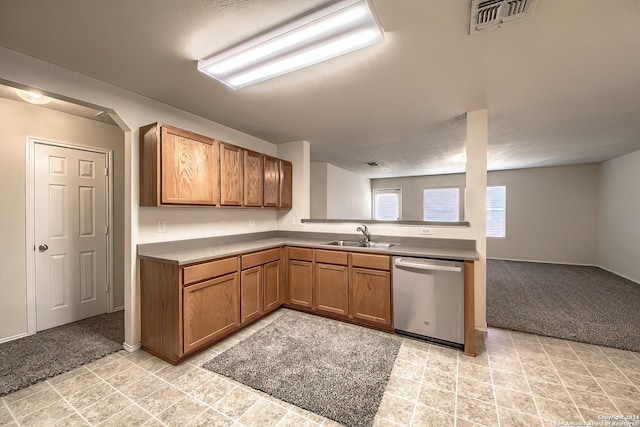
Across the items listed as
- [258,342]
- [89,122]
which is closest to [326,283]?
[258,342]

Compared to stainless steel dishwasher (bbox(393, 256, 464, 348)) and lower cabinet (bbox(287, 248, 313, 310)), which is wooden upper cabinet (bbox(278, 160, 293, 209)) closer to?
lower cabinet (bbox(287, 248, 313, 310))

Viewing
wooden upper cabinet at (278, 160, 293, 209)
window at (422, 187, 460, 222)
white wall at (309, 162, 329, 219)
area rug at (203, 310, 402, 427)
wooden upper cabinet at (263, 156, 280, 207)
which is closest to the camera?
area rug at (203, 310, 402, 427)

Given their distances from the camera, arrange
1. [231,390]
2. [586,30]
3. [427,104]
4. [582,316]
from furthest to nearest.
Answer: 1. [582,316]
2. [427,104]
3. [231,390]
4. [586,30]

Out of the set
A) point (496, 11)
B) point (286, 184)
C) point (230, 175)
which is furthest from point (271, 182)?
point (496, 11)

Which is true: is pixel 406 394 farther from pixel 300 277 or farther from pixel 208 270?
pixel 208 270

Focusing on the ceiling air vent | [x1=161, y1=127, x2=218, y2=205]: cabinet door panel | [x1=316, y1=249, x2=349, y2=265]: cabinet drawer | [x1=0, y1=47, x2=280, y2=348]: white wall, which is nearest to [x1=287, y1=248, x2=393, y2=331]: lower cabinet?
[x1=316, y1=249, x2=349, y2=265]: cabinet drawer

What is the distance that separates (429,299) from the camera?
2.45 meters

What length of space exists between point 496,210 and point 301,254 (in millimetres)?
6014

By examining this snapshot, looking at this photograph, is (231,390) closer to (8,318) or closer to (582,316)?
(8,318)

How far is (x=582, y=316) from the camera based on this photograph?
3.07 m

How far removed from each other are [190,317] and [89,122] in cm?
275

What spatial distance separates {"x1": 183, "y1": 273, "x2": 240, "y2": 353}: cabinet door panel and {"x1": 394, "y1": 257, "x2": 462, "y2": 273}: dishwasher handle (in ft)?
5.58

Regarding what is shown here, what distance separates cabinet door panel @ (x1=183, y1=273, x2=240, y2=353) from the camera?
7.07ft

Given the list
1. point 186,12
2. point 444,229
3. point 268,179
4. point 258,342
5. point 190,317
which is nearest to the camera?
point 186,12
